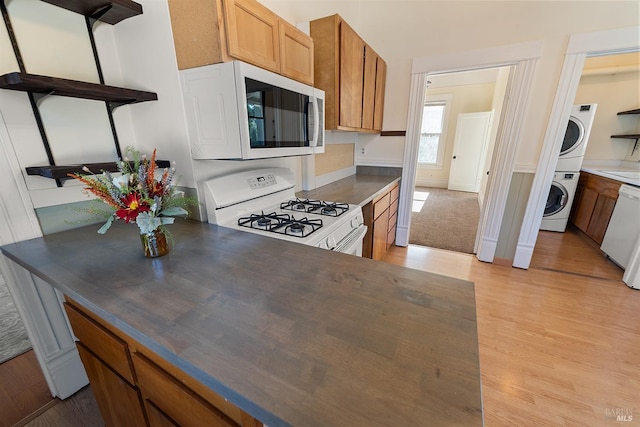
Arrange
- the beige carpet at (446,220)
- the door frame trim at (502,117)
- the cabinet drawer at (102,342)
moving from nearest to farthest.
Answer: the cabinet drawer at (102,342) → the door frame trim at (502,117) → the beige carpet at (446,220)

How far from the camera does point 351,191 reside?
2270 millimetres

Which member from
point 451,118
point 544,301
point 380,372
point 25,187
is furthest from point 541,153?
point 451,118

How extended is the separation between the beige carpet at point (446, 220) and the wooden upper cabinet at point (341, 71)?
1944mm

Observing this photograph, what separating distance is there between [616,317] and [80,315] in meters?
3.39

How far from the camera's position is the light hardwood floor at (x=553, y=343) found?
1275mm

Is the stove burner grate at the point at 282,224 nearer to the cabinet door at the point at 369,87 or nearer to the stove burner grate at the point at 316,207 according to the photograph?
the stove burner grate at the point at 316,207

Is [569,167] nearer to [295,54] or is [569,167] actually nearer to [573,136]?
[573,136]

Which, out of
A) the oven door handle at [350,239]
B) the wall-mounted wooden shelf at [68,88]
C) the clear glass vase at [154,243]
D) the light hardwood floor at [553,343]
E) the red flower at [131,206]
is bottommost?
the light hardwood floor at [553,343]

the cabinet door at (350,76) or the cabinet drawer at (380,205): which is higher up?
the cabinet door at (350,76)

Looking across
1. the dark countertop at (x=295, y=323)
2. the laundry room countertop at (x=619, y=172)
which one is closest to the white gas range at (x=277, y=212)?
→ the dark countertop at (x=295, y=323)

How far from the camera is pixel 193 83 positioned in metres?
1.15

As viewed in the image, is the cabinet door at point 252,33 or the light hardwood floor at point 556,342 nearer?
the cabinet door at point 252,33

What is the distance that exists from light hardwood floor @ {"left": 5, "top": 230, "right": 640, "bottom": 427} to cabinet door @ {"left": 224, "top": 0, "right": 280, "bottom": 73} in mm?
1391

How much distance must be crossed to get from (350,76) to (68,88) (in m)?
1.74
